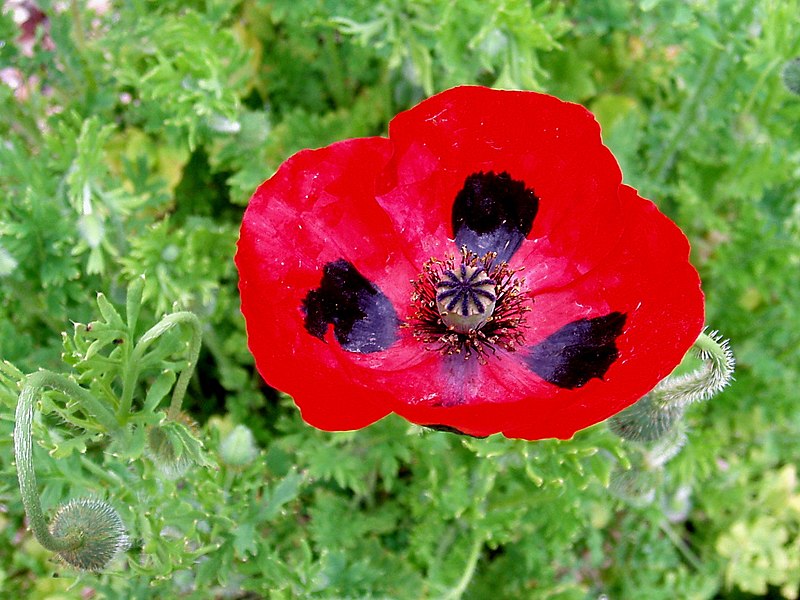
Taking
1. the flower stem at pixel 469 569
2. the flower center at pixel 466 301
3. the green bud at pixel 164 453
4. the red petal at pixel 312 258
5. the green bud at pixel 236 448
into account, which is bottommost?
the flower stem at pixel 469 569

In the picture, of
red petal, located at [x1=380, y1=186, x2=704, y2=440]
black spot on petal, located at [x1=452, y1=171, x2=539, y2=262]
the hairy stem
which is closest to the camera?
the hairy stem

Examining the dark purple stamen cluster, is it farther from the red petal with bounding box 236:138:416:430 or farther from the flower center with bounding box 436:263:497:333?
the red petal with bounding box 236:138:416:430

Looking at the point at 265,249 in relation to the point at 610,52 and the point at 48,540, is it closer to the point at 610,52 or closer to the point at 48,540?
the point at 48,540

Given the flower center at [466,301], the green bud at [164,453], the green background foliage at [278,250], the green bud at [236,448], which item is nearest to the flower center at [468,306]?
the flower center at [466,301]

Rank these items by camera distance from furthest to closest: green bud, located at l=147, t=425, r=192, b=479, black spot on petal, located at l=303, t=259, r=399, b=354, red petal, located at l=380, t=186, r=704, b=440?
black spot on petal, located at l=303, t=259, r=399, b=354, green bud, located at l=147, t=425, r=192, b=479, red petal, located at l=380, t=186, r=704, b=440

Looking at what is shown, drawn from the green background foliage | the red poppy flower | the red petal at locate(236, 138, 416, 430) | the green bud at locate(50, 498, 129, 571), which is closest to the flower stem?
the green background foliage

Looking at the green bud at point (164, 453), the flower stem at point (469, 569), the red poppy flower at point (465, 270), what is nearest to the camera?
the red poppy flower at point (465, 270)

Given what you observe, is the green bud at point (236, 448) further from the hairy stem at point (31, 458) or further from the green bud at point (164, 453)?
the hairy stem at point (31, 458)

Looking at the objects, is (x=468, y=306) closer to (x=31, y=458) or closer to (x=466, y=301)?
(x=466, y=301)

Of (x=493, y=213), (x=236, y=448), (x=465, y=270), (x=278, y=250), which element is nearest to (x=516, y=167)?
(x=493, y=213)
